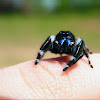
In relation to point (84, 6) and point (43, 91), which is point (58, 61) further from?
point (84, 6)

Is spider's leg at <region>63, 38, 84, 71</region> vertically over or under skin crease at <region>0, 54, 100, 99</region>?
over

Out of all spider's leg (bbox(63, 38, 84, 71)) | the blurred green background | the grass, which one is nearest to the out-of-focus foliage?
the blurred green background

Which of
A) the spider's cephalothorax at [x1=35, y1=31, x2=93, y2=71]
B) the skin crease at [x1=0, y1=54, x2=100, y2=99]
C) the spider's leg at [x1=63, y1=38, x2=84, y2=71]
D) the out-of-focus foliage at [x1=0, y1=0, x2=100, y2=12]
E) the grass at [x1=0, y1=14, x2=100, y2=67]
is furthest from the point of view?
the out-of-focus foliage at [x1=0, y1=0, x2=100, y2=12]

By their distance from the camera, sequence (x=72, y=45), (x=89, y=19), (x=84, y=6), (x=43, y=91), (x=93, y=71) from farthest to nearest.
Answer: (x=84, y=6), (x=89, y=19), (x=72, y=45), (x=93, y=71), (x=43, y=91)

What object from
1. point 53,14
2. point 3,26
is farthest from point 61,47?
point 53,14

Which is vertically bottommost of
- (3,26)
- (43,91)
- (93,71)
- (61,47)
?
(3,26)

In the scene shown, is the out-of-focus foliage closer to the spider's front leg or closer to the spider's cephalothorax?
the spider's cephalothorax

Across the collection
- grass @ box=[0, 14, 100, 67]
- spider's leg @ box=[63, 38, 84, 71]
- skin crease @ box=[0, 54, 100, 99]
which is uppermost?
spider's leg @ box=[63, 38, 84, 71]
